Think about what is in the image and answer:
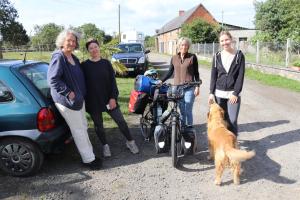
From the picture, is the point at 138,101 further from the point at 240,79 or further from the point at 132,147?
the point at 240,79

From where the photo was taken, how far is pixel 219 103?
18.6ft

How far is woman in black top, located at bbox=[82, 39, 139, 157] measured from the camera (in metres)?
5.28

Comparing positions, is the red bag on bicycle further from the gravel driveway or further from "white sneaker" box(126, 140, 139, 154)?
the gravel driveway

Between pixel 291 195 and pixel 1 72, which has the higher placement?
pixel 1 72

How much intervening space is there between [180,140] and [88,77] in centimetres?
164

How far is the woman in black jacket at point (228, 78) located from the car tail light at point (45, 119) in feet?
7.94

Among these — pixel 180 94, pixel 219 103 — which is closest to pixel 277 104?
pixel 219 103

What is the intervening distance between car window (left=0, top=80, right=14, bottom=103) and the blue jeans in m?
2.54

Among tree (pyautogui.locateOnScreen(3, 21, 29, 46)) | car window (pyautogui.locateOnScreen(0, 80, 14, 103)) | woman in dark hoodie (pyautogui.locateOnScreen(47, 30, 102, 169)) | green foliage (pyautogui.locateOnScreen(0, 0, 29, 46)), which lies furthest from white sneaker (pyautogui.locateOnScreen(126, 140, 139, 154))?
tree (pyautogui.locateOnScreen(3, 21, 29, 46))

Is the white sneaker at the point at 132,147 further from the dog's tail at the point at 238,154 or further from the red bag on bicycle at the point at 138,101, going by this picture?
the dog's tail at the point at 238,154

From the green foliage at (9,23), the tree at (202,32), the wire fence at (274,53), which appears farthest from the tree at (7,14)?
the wire fence at (274,53)

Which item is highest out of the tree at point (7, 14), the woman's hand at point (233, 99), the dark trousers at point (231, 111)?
the tree at point (7, 14)

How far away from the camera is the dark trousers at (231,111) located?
540 centimetres

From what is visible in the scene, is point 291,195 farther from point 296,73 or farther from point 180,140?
point 296,73
